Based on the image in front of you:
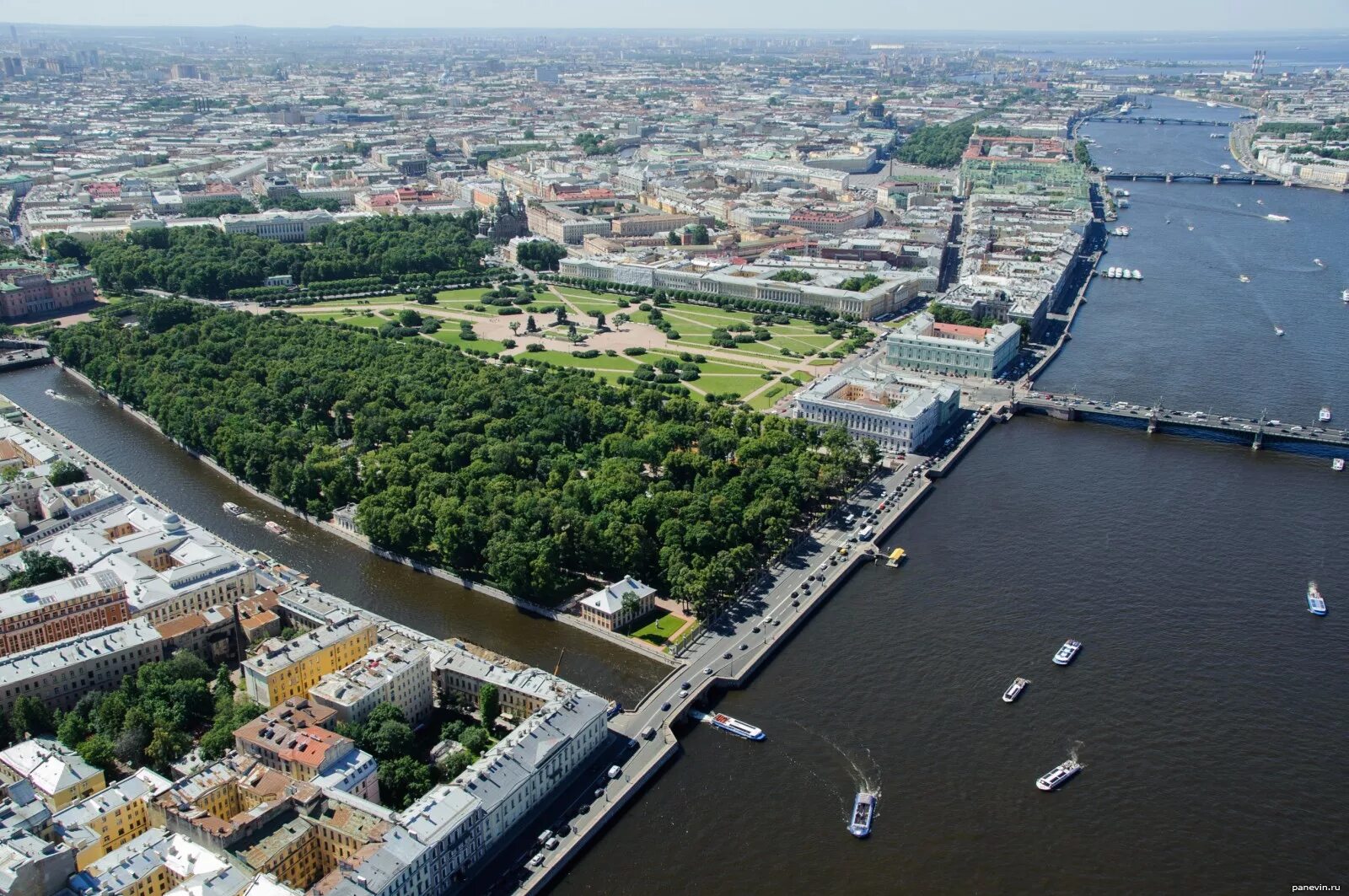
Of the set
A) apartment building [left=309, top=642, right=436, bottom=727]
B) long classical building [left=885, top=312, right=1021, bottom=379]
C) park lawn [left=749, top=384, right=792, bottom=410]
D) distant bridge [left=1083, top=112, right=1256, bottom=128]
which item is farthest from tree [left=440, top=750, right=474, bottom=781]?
distant bridge [left=1083, top=112, right=1256, bottom=128]

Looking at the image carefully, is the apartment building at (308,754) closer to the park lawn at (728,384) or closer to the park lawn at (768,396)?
the park lawn at (768,396)

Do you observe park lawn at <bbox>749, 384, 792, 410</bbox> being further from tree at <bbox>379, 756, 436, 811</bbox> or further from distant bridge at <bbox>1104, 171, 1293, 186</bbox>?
distant bridge at <bbox>1104, 171, 1293, 186</bbox>

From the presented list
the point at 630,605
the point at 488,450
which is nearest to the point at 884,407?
the point at 488,450

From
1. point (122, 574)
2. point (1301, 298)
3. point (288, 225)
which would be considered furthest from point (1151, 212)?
point (122, 574)

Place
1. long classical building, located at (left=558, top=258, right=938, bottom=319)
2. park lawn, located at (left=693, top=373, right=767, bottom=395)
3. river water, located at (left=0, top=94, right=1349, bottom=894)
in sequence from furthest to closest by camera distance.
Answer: long classical building, located at (left=558, top=258, right=938, bottom=319)
park lawn, located at (left=693, top=373, right=767, bottom=395)
river water, located at (left=0, top=94, right=1349, bottom=894)

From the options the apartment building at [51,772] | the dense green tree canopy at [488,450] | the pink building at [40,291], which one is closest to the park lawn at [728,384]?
the dense green tree canopy at [488,450]

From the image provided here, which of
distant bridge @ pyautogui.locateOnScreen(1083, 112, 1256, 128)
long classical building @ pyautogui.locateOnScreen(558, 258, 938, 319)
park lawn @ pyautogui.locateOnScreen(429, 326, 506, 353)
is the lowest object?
park lawn @ pyautogui.locateOnScreen(429, 326, 506, 353)
